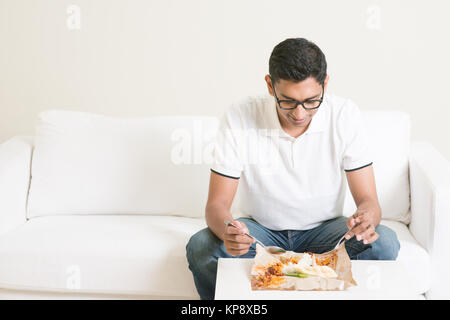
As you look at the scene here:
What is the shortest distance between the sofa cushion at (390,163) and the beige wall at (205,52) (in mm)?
457

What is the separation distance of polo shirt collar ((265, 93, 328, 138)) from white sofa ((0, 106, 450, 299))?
1.50ft

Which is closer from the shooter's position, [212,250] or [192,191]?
[212,250]

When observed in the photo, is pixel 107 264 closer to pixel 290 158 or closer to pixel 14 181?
pixel 14 181

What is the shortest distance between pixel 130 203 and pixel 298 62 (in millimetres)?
1035

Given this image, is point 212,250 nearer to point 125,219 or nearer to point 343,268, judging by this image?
point 343,268

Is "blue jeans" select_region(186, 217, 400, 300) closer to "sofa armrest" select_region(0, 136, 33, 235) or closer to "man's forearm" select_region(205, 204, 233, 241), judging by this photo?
"man's forearm" select_region(205, 204, 233, 241)

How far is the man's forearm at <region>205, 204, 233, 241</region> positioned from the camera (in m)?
1.77

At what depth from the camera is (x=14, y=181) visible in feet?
7.52

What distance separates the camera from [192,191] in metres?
2.34

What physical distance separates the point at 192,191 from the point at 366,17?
1.21 meters

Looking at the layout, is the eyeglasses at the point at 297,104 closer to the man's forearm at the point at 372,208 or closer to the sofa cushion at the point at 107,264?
the man's forearm at the point at 372,208

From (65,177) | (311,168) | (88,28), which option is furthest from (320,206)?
(88,28)

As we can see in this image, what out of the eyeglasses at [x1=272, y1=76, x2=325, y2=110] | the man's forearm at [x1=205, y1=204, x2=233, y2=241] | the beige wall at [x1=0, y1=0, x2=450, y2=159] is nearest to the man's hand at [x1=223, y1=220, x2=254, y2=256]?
the man's forearm at [x1=205, y1=204, x2=233, y2=241]

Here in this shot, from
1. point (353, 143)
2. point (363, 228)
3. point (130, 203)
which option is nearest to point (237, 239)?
point (363, 228)
